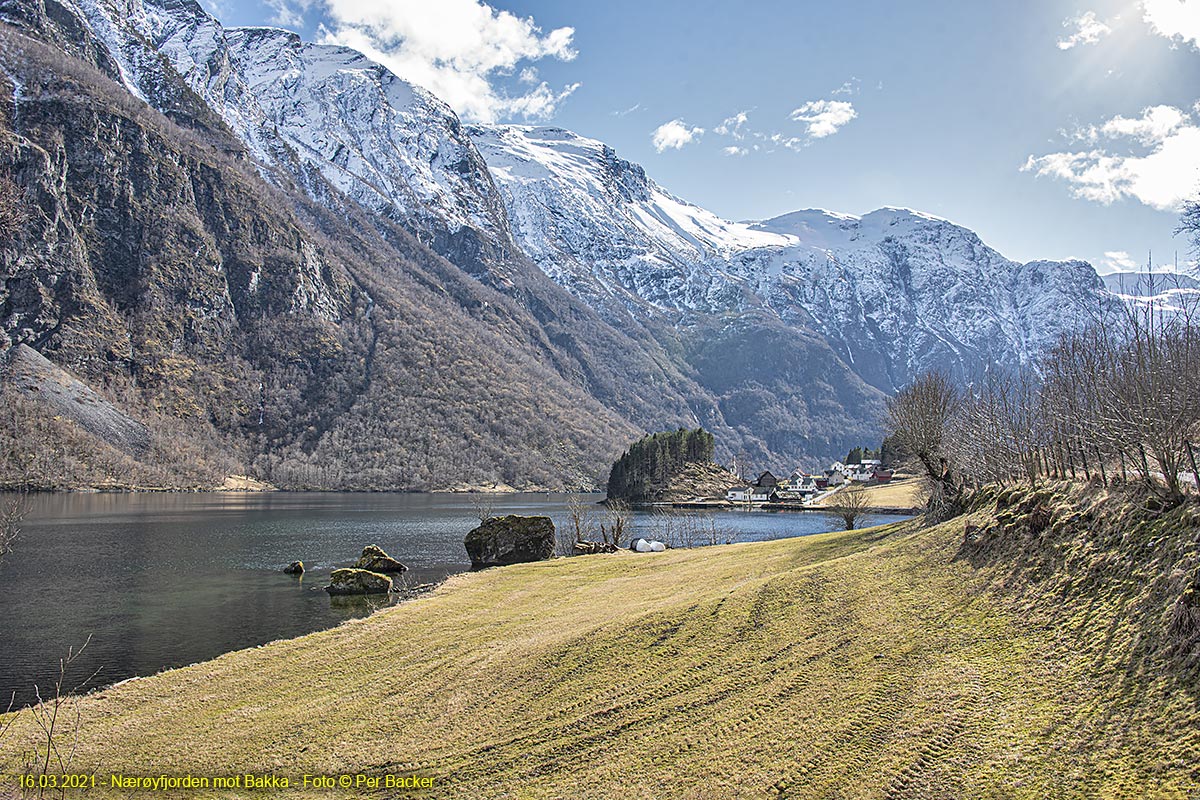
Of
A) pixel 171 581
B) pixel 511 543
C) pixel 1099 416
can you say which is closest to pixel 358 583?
pixel 171 581

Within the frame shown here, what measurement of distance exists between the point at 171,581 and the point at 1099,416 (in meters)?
60.2

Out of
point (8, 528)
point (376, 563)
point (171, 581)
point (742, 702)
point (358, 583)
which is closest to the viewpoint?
point (742, 702)

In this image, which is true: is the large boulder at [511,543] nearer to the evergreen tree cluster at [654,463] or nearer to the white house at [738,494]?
the evergreen tree cluster at [654,463]

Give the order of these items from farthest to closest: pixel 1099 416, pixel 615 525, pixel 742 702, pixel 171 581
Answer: pixel 615 525
pixel 171 581
pixel 1099 416
pixel 742 702

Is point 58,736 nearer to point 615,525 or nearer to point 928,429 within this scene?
point 928,429

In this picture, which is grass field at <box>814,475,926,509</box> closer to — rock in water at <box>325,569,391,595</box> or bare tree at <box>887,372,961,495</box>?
bare tree at <box>887,372,961,495</box>

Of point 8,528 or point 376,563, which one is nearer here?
point 8,528

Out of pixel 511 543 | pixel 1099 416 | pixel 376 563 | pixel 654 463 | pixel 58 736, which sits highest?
pixel 1099 416

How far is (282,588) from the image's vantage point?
175 feet

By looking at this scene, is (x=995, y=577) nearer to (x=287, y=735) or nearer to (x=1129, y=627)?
(x=1129, y=627)

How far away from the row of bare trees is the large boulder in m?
32.8

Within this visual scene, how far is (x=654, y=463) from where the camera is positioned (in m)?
187

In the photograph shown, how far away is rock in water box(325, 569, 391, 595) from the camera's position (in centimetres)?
5069

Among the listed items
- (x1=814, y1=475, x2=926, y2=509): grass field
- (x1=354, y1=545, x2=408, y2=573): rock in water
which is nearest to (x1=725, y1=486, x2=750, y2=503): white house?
(x1=814, y1=475, x2=926, y2=509): grass field
